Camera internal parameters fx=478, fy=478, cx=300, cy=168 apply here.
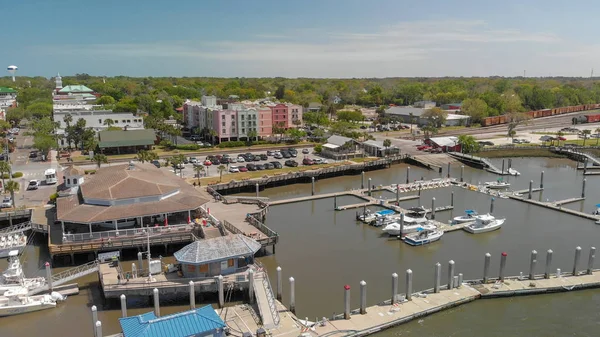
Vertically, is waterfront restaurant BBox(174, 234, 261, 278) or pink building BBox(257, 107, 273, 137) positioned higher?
pink building BBox(257, 107, 273, 137)

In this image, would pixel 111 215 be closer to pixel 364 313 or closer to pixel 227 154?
pixel 364 313

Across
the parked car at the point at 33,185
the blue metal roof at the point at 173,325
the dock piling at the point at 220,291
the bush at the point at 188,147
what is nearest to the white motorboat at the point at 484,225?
the dock piling at the point at 220,291

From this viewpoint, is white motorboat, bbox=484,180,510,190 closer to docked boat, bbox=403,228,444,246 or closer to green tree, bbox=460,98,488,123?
docked boat, bbox=403,228,444,246

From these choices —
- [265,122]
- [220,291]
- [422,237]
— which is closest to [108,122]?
[265,122]

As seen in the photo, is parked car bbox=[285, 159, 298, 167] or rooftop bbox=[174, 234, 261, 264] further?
parked car bbox=[285, 159, 298, 167]

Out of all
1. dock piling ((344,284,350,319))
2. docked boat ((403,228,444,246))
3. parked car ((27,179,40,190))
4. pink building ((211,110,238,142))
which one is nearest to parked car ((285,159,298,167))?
pink building ((211,110,238,142))

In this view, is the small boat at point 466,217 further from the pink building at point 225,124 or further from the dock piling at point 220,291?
the pink building at point 225,124

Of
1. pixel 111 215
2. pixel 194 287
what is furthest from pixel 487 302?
pixel 111 215
